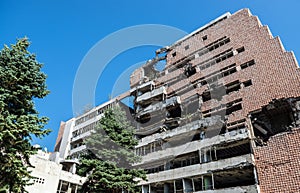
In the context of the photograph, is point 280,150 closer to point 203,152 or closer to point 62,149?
point 203,152

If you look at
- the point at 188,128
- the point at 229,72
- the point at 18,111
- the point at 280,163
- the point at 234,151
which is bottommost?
the point at 280,163

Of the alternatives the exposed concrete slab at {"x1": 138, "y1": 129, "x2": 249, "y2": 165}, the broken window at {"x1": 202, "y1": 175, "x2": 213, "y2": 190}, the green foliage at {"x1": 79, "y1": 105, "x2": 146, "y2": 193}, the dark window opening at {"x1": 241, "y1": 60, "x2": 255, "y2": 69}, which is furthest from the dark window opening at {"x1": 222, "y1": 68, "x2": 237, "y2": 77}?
the green foliage at {"x1": 79, "y1": 105, "x2": 146, "y2": 193}

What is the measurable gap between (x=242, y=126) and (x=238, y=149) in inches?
99.6

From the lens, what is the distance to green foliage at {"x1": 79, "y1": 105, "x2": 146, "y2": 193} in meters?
19.9

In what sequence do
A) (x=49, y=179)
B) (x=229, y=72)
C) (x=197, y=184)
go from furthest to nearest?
(x=229, y=72) < (x=197, y=184) < (x=49, y=179)

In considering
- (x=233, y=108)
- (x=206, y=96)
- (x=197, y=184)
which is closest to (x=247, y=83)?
(x=233, y=108)

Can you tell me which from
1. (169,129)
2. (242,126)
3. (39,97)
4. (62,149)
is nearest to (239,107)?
(242,126)

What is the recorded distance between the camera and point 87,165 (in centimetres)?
2017

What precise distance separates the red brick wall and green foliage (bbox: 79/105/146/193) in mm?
10915

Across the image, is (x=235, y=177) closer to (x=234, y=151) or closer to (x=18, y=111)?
(x=234, y=151)

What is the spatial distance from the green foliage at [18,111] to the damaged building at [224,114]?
17277 millimetres

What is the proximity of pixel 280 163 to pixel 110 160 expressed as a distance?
1499 cm

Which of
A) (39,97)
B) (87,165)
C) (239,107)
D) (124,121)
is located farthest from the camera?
(239,107)

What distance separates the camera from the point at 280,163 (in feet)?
69.9
